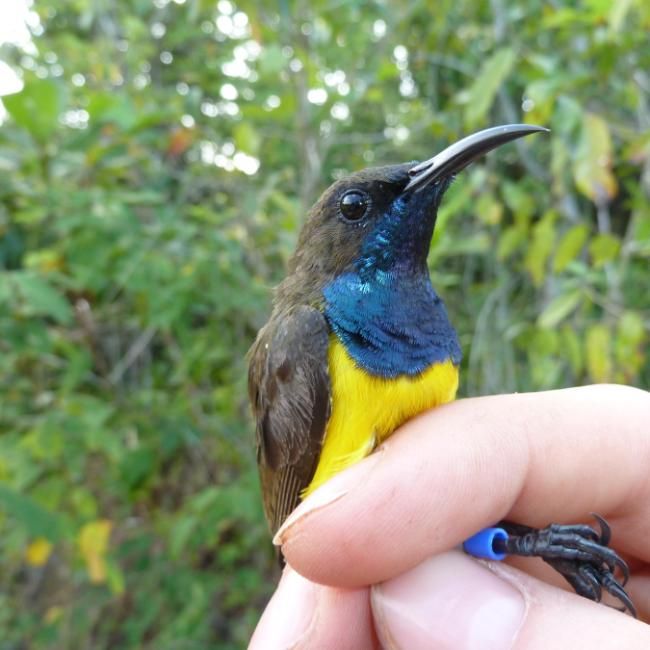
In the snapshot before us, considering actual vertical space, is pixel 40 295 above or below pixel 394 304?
below

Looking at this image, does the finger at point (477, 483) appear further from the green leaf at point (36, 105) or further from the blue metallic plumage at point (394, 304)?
the green leaf at point (36, 105)

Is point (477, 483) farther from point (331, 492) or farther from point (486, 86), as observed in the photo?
point (486, 86)

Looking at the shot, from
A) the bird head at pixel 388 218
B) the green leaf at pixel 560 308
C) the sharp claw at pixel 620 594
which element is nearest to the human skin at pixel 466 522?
the sharp claw at pixel 620 594

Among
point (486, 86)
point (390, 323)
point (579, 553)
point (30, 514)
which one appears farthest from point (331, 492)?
point (486, 86)

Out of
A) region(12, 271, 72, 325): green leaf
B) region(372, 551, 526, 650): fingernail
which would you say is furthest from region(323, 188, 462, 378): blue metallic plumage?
region(12, 271, 72, 325): green leaf

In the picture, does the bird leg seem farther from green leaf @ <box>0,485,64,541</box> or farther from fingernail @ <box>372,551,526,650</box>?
green leaf @ <box>0,485,64,541</box>
